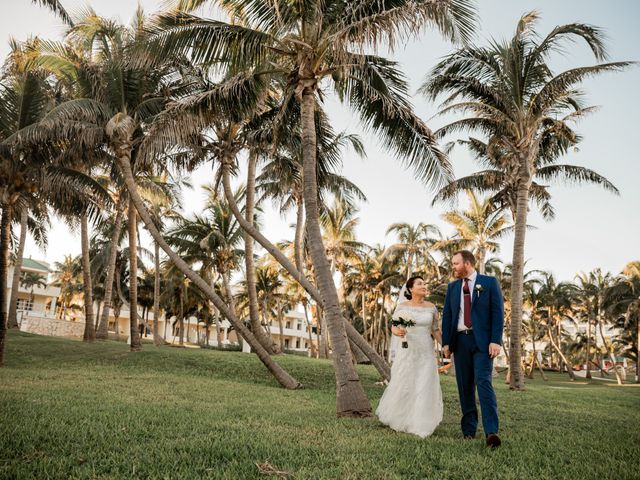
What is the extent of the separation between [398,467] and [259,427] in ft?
7.28

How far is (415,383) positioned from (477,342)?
123 cm

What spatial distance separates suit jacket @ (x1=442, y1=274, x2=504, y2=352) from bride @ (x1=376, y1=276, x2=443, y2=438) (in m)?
0.44

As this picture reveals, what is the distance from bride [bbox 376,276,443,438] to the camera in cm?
612

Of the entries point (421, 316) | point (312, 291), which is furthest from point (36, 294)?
point (421, 316)

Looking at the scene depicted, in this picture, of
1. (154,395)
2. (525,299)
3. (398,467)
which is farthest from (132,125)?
(525,299)

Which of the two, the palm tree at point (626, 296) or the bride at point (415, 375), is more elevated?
the palm tree at point (626, 296)

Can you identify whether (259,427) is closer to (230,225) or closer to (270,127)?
(270,127)

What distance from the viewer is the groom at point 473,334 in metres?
5.41

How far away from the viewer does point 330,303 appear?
8531 millimetres

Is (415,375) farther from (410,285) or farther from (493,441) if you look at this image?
(493,441)

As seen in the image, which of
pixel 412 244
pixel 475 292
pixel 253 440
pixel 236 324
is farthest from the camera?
pixel 412 244

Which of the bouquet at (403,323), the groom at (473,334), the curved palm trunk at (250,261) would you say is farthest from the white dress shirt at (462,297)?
the curved palm trunk at (250,261)

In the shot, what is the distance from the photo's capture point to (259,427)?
5906mm

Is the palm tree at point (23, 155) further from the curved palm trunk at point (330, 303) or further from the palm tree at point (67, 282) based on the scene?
the palm tree at point (67, 282)
